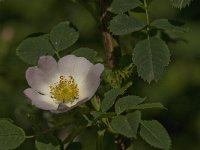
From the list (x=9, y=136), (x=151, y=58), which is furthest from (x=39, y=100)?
(x=151, y=58)

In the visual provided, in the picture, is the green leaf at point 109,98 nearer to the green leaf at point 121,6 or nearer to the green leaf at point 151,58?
the green leaf at point 151,58

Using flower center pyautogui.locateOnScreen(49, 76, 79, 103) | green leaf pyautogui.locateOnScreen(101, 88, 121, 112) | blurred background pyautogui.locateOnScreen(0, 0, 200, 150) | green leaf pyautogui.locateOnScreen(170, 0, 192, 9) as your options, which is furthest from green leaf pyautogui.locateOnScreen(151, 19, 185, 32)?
blurred background pyautogui.locateOnScreen(0, 0, 200, 150)

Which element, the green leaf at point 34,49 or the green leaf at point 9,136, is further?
the green leaf at point 34,49

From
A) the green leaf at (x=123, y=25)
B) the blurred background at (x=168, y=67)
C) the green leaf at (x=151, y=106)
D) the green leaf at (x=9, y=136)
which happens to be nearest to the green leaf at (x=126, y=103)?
the green leaf at (x=151, y=106)

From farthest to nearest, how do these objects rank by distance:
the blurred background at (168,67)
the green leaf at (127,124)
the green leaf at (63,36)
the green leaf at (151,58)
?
the blurred background at (168,67) < the green leaf at (63,36) < the green leaf at (151,58) < the green leaf at (127,124)

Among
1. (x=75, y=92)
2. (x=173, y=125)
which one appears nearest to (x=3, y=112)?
(x=75, y=92)

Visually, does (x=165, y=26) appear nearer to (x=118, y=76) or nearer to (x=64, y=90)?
(x=118, y=76)
